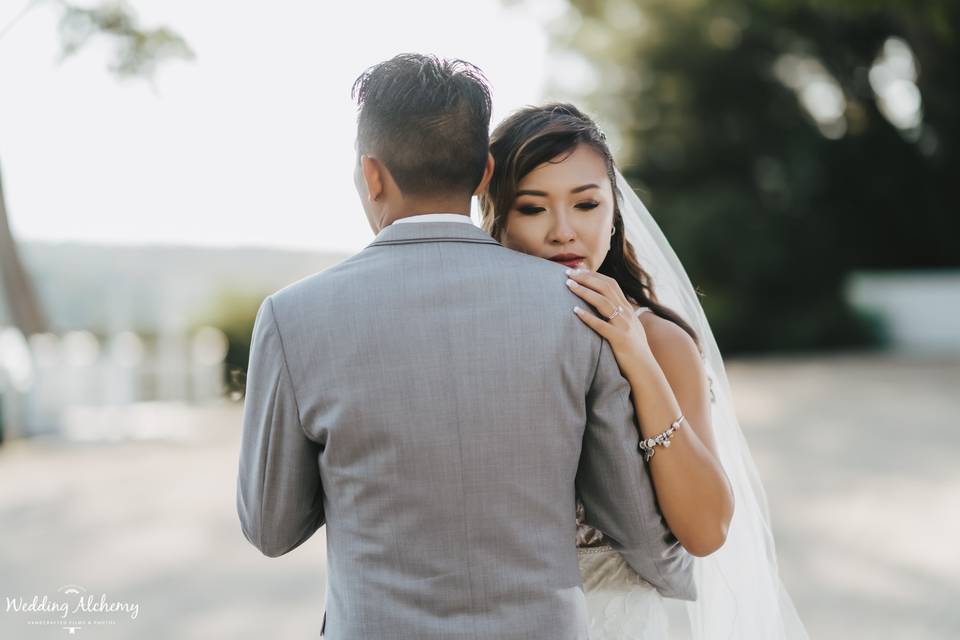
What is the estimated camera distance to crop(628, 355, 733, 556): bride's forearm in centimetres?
175

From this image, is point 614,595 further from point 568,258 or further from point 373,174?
point 373,174

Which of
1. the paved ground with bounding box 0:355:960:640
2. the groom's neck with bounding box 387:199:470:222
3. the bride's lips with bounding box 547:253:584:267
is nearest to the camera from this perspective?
the groom's neck with bounding box 387:199:470:222

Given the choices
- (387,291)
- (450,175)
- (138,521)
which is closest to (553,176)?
(450,175)

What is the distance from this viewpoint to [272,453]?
1.68 m

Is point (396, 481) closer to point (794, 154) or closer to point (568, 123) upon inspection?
point (568, 123)

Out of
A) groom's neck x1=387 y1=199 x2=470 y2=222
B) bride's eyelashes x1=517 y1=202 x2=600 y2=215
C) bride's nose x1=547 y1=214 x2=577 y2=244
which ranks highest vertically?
groom's neck x1=387 y1=199 x2=470 y2=222

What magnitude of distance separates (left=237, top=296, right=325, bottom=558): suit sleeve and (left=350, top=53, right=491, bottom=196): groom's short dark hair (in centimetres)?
33

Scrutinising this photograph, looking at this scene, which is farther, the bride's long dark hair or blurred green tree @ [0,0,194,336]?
blurred green tree @ [0,0,194,336]

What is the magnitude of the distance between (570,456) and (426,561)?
30 centimetres

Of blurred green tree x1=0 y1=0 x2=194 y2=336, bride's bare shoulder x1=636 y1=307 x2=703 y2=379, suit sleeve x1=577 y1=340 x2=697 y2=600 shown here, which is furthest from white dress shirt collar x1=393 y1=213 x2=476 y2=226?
blurred green tree x1=0 y1=0 x2=194 y2=336

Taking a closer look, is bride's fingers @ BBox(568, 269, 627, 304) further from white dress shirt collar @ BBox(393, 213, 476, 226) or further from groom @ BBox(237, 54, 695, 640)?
white dress shirt collar @ BBox(393, 213, 476, 226)

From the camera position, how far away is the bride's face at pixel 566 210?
2.11 meters

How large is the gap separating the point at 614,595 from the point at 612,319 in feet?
2.64

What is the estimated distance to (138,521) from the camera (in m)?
6.69
